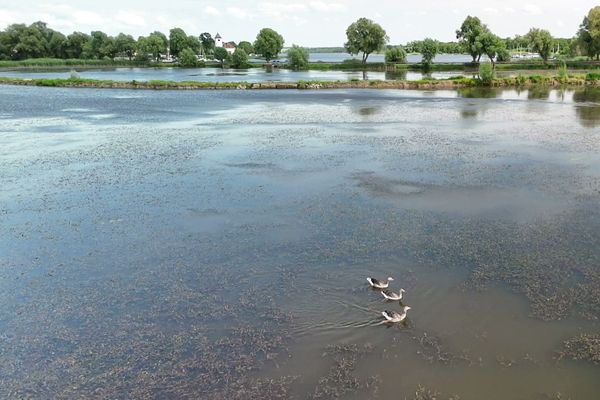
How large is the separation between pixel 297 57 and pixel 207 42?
8597 cm

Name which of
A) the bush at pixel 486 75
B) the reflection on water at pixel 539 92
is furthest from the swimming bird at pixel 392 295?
the bush at pixel 486 75

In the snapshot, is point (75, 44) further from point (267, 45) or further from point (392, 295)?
point (392, 295)

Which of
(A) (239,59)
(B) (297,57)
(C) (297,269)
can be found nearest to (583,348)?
(C) (297,269)

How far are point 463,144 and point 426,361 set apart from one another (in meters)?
20.6

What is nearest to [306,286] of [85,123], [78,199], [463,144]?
[78,199]

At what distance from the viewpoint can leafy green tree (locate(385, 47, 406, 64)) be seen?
119 m

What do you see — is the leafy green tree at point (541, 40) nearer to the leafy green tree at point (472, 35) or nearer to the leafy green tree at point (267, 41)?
the leafy green tree at point (472, 35)

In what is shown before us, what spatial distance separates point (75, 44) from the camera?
151m

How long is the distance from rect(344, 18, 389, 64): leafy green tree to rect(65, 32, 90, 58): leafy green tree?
82.2 m

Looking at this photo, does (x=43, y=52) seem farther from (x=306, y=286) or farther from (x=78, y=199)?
(x=306, y=286)

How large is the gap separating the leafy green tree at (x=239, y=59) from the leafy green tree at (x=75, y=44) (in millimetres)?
52367

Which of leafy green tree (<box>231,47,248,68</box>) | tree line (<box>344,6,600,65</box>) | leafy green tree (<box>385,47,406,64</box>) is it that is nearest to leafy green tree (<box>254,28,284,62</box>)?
leafy green tree (<box>231,47,248,68</box>)

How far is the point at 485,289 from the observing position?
11.7 m

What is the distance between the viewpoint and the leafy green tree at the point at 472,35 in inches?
3863
